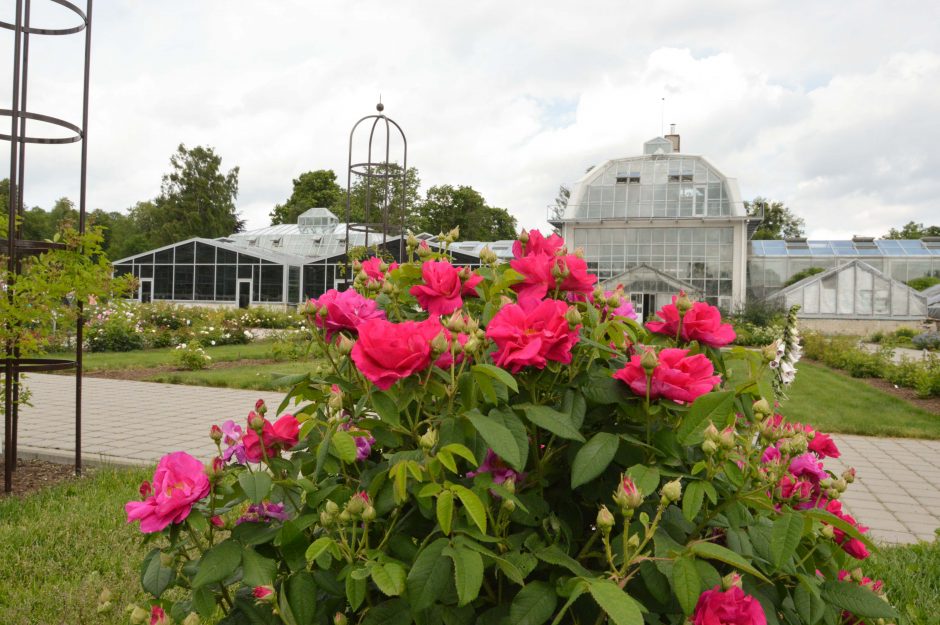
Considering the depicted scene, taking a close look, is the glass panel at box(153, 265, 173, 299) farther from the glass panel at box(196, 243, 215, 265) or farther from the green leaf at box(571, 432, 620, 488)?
the green leaf at box(571, 432, 620, 488)

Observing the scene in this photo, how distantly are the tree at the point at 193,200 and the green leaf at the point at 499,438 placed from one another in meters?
43.6

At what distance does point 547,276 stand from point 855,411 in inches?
303

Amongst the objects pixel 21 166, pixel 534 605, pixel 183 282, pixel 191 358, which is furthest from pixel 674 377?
pixel 183 282

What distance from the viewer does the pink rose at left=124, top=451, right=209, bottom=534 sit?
3.46 ft

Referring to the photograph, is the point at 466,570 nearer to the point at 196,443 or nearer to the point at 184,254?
the point at 196,443

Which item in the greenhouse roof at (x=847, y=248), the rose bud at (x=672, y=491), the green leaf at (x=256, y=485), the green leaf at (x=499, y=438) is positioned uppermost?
the greenhouse roof at (x=847, y=248)

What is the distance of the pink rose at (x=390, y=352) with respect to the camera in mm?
986

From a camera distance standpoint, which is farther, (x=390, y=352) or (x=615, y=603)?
(x=390, y=352)

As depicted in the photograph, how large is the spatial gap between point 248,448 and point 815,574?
3.31 ft

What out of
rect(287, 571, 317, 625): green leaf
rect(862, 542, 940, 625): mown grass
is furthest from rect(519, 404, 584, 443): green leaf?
rect(862, 542, 940, 625): mown grass

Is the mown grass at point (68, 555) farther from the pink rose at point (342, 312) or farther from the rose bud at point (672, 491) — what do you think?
the rose bud at point (672, 491)

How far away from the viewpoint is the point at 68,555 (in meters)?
2.76

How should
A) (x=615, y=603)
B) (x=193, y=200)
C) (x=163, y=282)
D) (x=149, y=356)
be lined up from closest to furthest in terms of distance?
1. (x=615, y=603)
2. (x=149, y=356)
3. (x=163, y=282)
4. (x=193, y=200)

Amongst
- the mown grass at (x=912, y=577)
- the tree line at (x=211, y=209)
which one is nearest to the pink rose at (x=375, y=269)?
the mown grass at (x=912, y=577)
